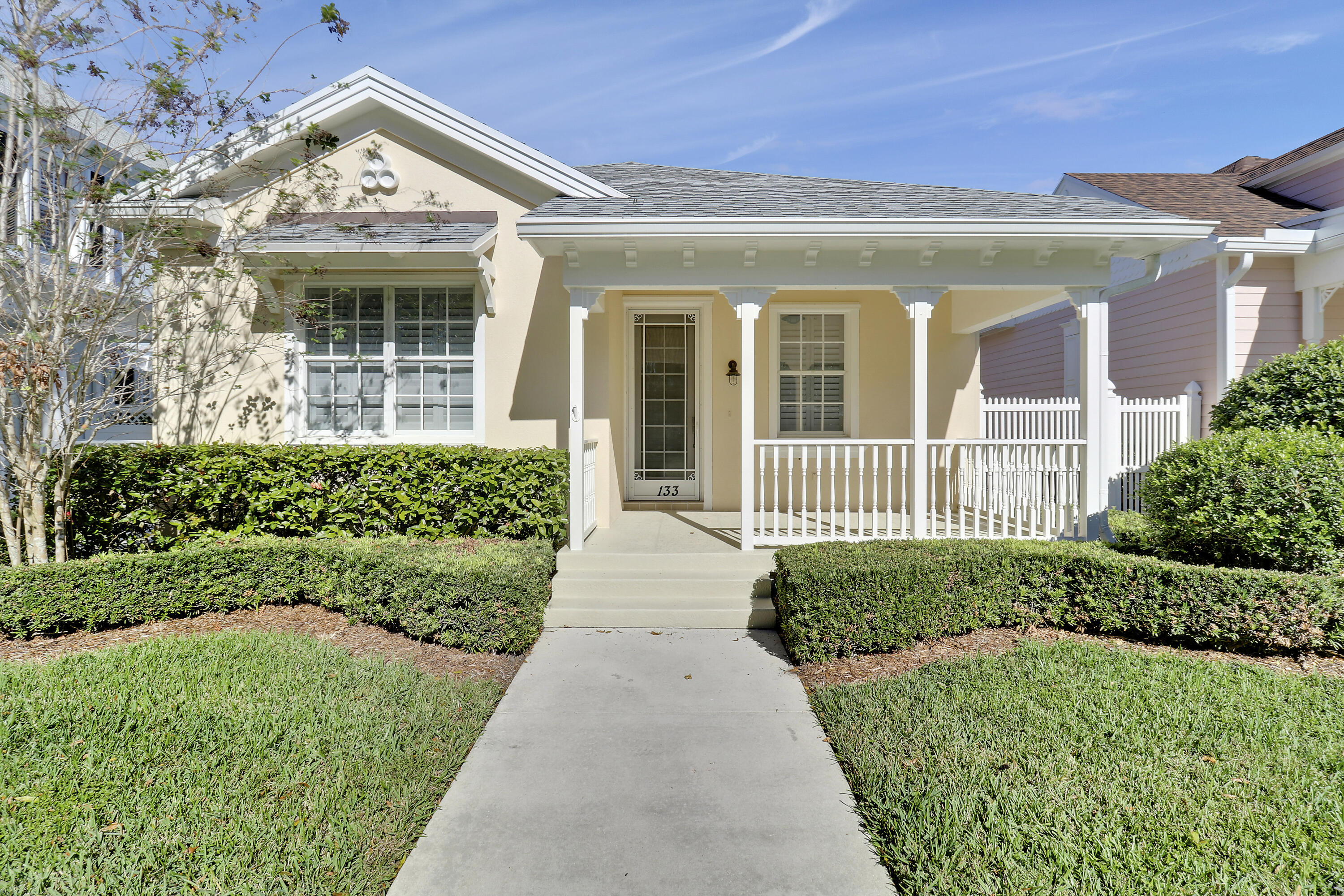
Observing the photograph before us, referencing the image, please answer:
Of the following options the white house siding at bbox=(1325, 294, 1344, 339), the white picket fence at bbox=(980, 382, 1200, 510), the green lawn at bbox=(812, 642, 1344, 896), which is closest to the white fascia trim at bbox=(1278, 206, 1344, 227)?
the white house siding at bbox=(1325, 294, 1344, 339)

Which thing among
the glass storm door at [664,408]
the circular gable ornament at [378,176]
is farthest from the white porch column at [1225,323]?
the circular gable ornament at [378,176]

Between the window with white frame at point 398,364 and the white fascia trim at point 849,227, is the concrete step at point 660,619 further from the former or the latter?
the white fascia trim at point 849,227

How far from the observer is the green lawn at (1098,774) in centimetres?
230

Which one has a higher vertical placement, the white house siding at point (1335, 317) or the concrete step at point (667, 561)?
the white house siding at point (1335, 317)

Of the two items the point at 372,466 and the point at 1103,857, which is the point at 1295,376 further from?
the point at 372,466

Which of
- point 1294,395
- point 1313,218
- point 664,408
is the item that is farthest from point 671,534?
point 1313,218

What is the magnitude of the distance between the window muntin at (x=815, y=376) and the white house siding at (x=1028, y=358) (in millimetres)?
4943

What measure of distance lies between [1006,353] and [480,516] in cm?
1263

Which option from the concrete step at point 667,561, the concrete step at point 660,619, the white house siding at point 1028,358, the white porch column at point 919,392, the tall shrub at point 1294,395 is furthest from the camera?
the white house siding at point 1028,358

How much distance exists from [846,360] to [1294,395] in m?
4.24

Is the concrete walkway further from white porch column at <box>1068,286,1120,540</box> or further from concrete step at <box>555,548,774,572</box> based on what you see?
white porch column at <box>1068,286,1120,540</box>

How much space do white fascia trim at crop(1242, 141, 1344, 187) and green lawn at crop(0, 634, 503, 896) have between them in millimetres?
13127

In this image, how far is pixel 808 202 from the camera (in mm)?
6477

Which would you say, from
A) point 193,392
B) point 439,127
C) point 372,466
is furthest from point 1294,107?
point 193,392
